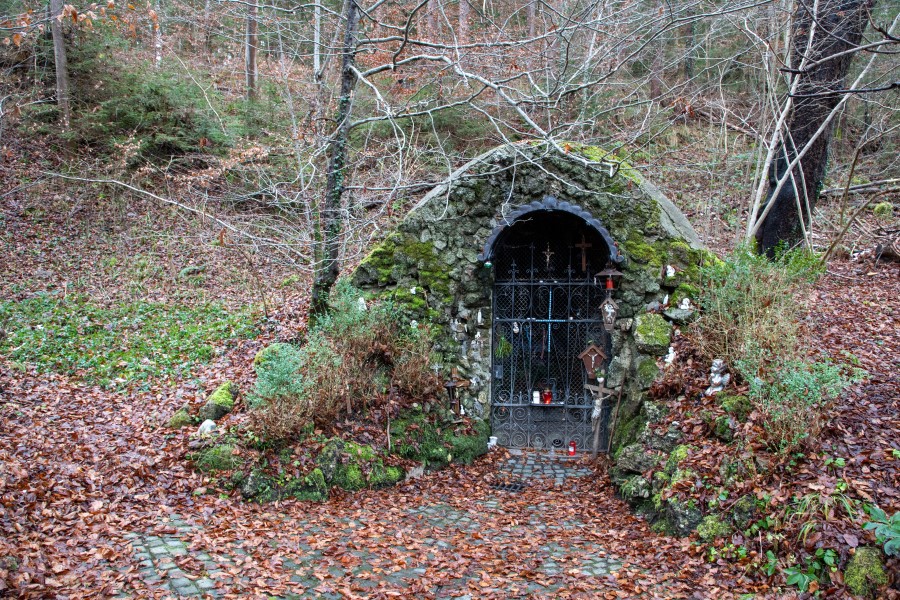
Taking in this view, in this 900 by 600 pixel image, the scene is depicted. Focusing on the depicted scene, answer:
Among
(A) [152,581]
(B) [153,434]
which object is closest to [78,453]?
(B) [153,434]

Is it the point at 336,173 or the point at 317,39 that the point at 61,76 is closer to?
the point at 317,39

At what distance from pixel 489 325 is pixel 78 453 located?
14.3ft

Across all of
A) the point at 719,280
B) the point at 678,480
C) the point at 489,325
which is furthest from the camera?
the point at 489,325

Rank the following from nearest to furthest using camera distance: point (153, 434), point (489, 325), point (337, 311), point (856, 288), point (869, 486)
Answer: point (869, 486)
point (153, 434)
point (337, 311)
point (489, 325)
point (856, 288)

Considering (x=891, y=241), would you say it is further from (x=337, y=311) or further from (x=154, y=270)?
(x=154, y=270)

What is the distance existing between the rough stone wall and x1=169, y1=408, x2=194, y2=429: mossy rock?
7.79 ft

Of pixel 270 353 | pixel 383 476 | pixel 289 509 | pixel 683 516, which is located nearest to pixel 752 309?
pixel 683 516

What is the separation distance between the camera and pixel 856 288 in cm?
857

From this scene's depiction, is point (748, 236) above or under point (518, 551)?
above

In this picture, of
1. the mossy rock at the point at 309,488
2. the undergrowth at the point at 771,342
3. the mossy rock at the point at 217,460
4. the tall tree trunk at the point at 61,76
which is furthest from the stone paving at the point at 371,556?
the tall tree trunk at the point at 61,76

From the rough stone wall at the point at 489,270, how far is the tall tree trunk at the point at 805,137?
145cm

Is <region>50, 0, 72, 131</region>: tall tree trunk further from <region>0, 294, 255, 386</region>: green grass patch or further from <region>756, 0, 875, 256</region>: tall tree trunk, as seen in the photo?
<region>756, 0, 875, 256</region>: tall tree trunk

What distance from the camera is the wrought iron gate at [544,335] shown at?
291 inches

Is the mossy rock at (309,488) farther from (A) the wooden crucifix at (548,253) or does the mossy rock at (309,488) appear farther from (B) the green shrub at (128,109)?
(B) the green shrub at (128,109)
